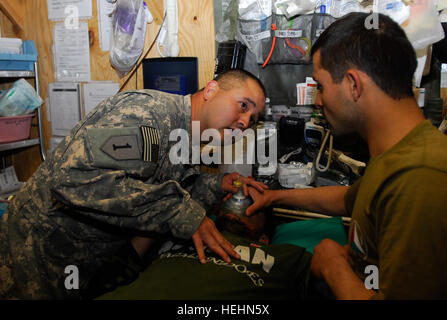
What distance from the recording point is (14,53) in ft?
6.53

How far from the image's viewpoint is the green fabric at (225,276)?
0.85m

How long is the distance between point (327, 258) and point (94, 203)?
2.31 feet

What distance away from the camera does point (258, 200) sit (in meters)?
1.39

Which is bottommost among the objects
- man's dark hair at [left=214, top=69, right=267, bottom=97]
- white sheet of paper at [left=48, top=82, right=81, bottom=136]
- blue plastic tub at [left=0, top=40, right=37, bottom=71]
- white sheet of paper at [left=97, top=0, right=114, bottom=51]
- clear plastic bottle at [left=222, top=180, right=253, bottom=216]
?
clear plastic bottle at [left=222, top=180, right=253, bottom=216]

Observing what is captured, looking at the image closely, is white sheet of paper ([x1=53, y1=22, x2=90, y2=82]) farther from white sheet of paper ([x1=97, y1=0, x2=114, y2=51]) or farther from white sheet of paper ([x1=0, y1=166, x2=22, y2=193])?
white sheet of paper ([x1=0, y1=166, x2=22, y2=193])

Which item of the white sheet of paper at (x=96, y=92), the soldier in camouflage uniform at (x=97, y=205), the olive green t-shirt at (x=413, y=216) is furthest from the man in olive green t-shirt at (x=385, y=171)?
the white sheet of paper at (x=96, y=92)

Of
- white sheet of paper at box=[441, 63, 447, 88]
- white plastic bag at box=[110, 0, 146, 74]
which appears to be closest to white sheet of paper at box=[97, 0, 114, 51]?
white plastic bag at box=[110, 0, 146, 74]

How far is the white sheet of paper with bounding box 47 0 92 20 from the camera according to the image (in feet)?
6.87

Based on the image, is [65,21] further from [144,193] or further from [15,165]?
[144,193]

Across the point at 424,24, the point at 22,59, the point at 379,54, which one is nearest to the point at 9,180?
the point at 22,59

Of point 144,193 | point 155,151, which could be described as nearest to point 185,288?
point 144,193

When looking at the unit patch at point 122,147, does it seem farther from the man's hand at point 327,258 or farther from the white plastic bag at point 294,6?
the white plastic bag at point 294,6

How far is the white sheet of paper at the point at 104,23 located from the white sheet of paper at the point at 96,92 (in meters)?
0.25

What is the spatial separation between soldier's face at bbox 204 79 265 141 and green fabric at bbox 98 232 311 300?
549 millimetres
